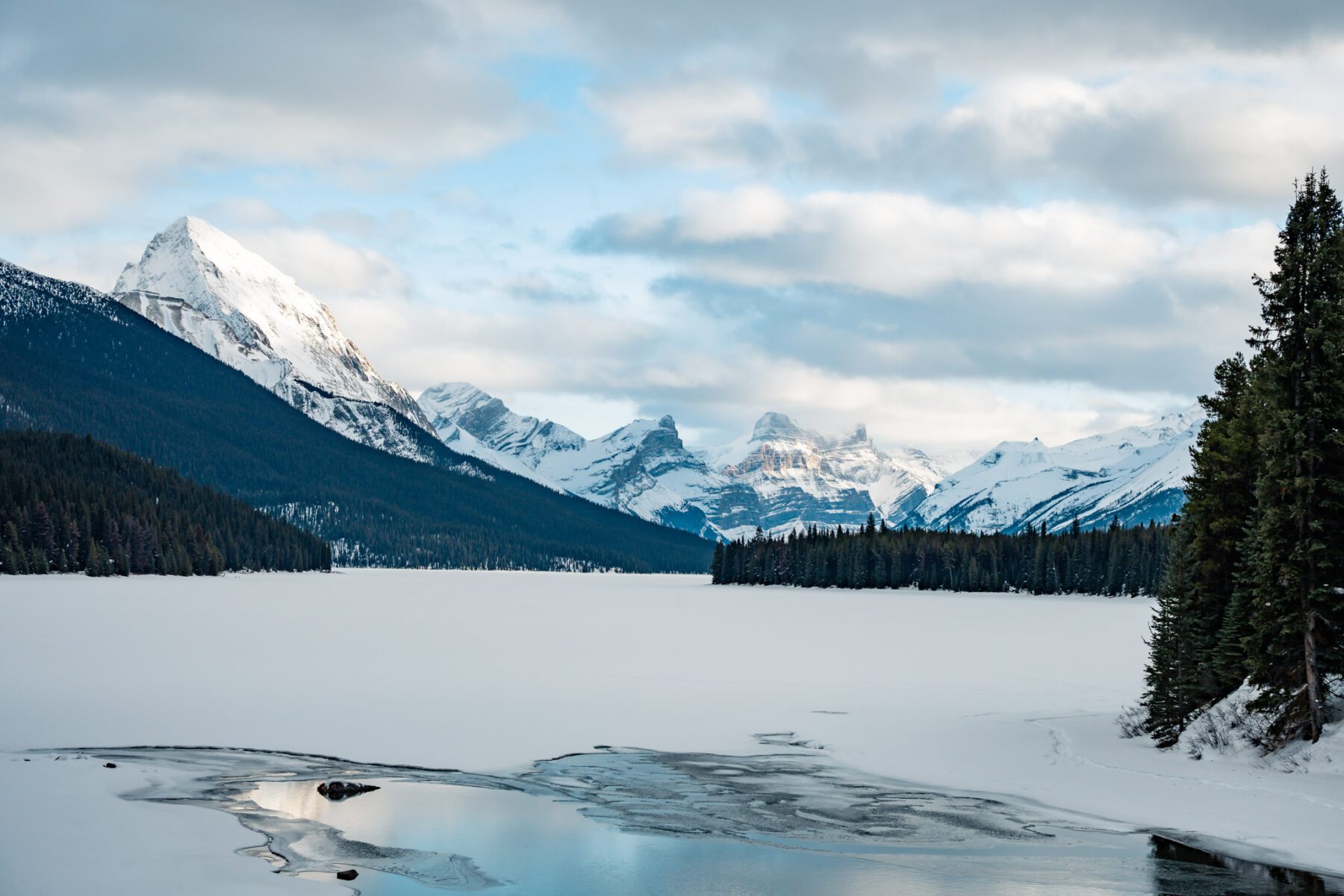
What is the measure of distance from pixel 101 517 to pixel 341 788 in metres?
143

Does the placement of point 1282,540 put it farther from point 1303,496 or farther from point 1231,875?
point 1231,875

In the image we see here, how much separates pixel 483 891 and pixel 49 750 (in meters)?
15.9

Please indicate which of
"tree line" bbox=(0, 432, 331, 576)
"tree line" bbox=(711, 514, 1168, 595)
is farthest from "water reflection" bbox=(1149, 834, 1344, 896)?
"tree line" bbox=(711, 514, 1168, 595)

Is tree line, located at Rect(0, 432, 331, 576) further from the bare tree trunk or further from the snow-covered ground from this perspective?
the bare tree trunk

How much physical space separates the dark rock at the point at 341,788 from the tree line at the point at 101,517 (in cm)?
13059

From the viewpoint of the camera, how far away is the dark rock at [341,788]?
24.7 metres

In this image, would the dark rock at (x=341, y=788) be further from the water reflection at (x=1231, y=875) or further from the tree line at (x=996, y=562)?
the tree line at (x=996, y=562)

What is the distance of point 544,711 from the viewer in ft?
126

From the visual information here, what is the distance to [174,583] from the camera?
132375 millimetres

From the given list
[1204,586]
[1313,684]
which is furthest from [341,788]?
[1204,586]

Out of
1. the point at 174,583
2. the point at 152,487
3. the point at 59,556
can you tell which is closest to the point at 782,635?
the point at 174,583

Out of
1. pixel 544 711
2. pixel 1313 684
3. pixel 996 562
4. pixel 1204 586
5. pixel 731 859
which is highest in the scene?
pixel 996 562

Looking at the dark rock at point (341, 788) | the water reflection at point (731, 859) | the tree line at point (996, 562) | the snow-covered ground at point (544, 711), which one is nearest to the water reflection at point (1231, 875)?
the water reflection at point (731, 859)

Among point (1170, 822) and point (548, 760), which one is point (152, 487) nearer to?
point (548, 760)
